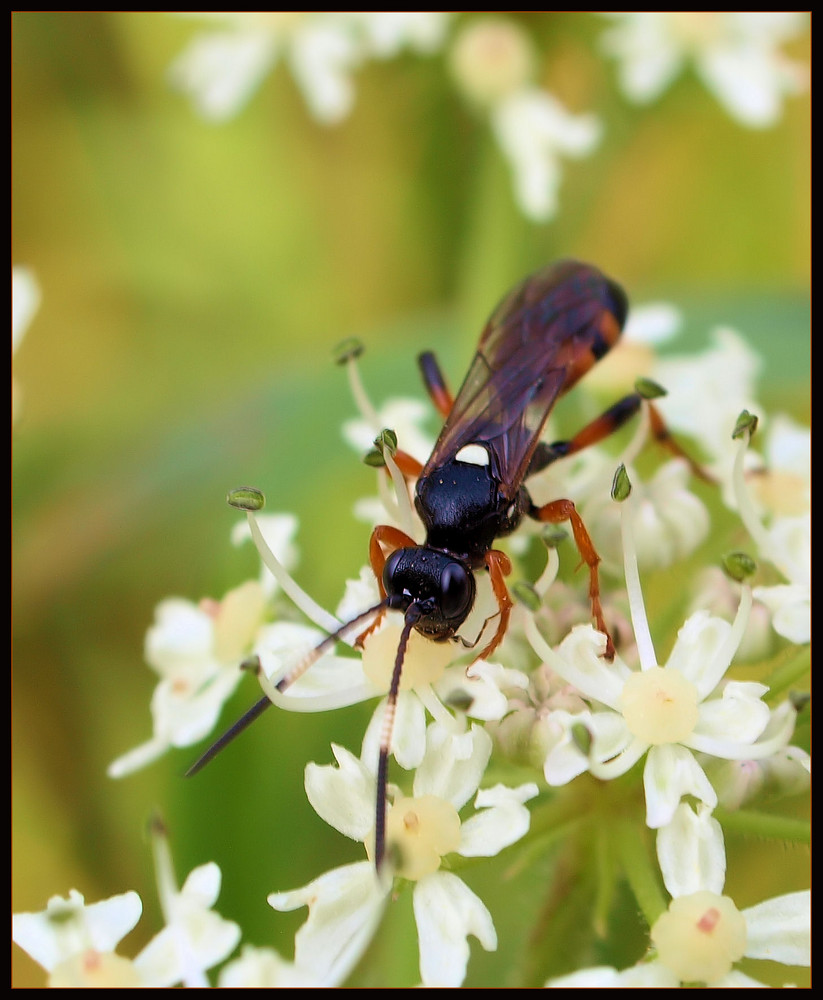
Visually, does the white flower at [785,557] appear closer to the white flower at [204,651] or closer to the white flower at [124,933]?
the white flower at [204,651]

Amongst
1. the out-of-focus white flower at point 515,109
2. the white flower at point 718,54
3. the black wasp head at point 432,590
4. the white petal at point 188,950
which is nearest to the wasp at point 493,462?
the black wasp head at point 432,590

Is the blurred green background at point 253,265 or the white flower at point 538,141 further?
the white flower at point 538,141

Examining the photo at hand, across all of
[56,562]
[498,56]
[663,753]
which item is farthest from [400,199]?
[663,753]

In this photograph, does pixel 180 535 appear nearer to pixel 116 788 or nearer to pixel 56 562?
pixel 56 562

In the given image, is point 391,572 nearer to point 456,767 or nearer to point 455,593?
point 455,593

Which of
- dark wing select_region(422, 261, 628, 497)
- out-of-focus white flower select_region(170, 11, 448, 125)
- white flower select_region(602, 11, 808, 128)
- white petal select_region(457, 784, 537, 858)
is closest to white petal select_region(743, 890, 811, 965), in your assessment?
white petal select_region(457, 784, 537, 858)

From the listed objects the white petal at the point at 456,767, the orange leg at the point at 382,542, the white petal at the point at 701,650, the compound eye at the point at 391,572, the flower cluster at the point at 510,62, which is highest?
the flower cluster at the point at 510,62

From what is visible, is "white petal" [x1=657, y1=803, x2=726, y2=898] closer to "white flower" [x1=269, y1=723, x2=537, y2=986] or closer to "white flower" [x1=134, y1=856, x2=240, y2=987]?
"white flower" [x1=269, y1=723, x2=537, y2=986]
